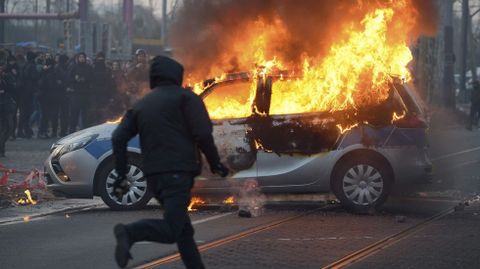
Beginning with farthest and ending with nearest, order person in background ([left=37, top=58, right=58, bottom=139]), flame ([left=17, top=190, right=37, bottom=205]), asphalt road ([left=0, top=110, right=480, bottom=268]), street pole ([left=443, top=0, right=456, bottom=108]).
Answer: street pole ([left=443, top=0, right=456, bottom=108])
person in background ([left=37, top=58, right=58, bottom=139])
flame ([left=17, top=190, right=37, bottom=205])
asphalt road ([left=0, top=110, right=480, bottom=268])

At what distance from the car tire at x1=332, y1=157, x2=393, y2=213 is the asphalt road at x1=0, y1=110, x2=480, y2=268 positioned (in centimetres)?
16

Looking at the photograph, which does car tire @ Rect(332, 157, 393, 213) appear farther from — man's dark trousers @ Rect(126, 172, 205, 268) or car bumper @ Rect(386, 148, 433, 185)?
man's dark trousers @ Rect(126, 172, 205, 268)

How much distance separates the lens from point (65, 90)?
76.0ft

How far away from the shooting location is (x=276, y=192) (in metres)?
12.2

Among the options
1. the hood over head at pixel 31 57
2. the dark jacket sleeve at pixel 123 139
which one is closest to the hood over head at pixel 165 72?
the dark jacket sleeve at pixel 123 139

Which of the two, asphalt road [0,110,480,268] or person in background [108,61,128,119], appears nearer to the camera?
asphalt road [0,110,480,268]

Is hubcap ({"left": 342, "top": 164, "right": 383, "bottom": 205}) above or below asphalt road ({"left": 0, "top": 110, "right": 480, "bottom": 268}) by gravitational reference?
above

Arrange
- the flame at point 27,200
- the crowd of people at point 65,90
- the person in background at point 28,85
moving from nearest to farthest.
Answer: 1. the flame at point 27,200
2. the crowd of people at point 65,90
3. the person in background at point 28,85

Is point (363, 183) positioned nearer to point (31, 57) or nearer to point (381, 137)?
point (381, 137)

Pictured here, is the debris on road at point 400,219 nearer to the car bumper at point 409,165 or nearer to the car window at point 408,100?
the car bumper at point 409,165

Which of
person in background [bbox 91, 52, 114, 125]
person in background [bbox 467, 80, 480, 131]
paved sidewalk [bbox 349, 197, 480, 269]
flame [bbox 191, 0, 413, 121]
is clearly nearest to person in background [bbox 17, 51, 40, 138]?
person in background [bbox 91, 52, 114, 125]

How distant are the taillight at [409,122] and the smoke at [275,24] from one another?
1266 mm

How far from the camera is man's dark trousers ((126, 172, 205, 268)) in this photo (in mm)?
6934

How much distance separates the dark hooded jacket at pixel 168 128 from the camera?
700cm
